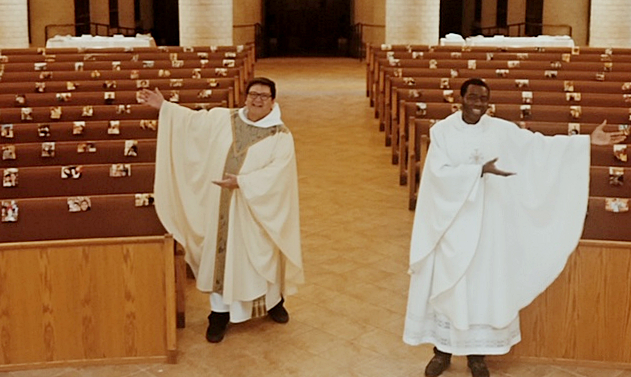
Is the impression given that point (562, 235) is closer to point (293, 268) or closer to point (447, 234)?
point (447, 234)

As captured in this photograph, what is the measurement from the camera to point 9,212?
201 inches

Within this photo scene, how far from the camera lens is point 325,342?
5.41 metres

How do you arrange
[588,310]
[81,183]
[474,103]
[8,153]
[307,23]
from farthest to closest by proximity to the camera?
[307,23]
[8,153]
[81,183]
[588,310]
[474,103]

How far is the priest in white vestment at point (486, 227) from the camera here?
4.65 metres

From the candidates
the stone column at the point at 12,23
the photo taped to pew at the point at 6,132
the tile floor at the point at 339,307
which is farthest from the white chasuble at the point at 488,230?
the stone column at the point at 12,23

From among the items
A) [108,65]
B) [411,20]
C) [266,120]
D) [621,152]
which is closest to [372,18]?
[411,20]

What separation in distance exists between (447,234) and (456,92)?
5.09 meters

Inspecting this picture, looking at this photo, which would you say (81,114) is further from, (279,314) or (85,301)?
(85,301)

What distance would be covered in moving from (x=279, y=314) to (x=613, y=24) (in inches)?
547

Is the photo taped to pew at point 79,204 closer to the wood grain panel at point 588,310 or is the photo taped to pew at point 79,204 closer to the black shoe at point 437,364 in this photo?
the black shoe at point 437,364

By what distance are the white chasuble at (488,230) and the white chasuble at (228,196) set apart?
0.93 meters

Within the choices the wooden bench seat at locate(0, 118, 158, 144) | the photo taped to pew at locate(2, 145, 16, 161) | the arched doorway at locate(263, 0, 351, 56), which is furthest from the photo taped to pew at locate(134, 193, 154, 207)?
the arched doorway at locate(263, 0, 351, 56)

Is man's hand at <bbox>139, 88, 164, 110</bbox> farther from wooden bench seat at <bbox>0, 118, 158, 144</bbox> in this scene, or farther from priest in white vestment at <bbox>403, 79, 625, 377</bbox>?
wooden bench seat at <bbox>0, 118, 158, 144</bbox>

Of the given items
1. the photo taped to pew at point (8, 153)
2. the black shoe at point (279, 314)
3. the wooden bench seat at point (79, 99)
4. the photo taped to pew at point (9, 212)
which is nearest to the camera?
the photo taped to pew at point (9, 212)
